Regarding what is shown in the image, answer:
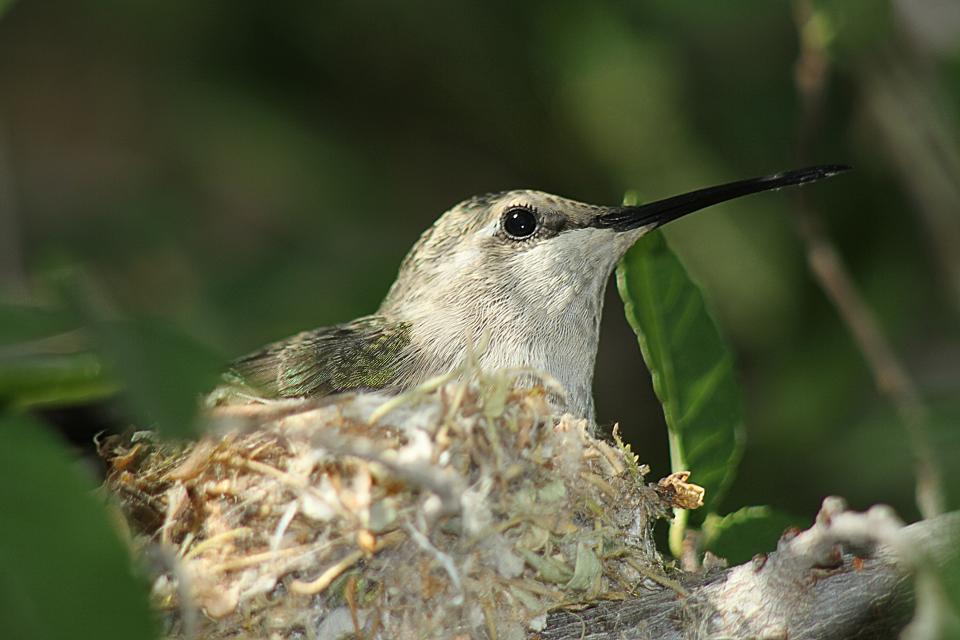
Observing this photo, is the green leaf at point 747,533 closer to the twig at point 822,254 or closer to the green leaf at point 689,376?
the green leaf at point 689,376

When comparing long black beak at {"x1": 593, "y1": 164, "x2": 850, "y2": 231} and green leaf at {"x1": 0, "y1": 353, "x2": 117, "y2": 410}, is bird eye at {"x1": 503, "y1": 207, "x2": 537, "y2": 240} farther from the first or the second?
green leaf at {"x1": 0, "y1": 353, "x2": 117, "y2": 410}

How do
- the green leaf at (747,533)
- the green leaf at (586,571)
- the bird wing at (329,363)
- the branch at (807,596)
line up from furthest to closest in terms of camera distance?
the bird wing at (329,363), the green leaf at (747,533), the green leaf at (586,571), the branch at (807,596)

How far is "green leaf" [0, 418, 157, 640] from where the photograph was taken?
1385 millimetres

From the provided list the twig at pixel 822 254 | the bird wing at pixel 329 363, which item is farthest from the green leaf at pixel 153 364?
the twig at pixel 822 254

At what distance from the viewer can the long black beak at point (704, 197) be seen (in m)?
3.35

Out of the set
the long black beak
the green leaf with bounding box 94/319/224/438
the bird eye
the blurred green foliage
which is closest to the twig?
the blurred green foliage

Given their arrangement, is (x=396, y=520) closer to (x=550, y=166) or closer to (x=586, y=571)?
(x=586, y=571)

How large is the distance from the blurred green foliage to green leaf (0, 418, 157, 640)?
2.79m

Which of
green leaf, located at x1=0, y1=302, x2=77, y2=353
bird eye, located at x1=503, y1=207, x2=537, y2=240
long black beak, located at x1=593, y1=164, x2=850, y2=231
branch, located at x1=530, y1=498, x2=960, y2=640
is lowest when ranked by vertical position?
branch, located at x1=530, y1=498, x2=960, y2=640

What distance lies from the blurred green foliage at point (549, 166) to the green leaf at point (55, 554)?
279 centimetres

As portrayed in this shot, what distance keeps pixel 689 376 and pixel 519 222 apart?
1.05 metres

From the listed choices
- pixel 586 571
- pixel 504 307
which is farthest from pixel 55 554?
pixel 504 307

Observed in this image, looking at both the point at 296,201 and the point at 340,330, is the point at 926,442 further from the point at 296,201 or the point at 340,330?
the point at 296,201

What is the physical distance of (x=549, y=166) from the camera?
5.58 meters
